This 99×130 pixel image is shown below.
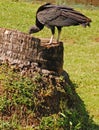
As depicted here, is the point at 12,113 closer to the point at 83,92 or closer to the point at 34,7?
the point at 83,92

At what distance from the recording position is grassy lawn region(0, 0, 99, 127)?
10.7 m

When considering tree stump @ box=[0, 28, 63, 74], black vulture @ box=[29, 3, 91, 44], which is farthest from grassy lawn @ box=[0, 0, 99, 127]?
tree stump @ box=[0, 28, 63, 74]

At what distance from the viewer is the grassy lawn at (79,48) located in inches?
421

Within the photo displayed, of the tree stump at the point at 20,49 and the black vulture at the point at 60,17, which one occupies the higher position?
the black vulture at the point at 60,17

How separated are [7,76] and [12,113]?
0.55m

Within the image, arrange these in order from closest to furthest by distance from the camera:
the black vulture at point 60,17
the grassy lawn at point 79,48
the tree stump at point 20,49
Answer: the tree stump at point 20,49
the black vulture at point 60,17
the grassy lawn at point 79,48

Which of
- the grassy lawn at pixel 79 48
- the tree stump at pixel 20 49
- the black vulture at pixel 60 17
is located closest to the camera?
the tree stump at pixel 20 49

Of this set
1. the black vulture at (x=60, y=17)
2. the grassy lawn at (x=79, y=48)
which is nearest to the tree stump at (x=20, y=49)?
the black vulture at (x=60, y=17)

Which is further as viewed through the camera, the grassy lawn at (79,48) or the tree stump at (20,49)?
the grassy lawn at (79,48)

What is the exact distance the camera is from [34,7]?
68.2 feet

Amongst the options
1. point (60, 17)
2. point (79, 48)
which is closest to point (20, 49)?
point (60, 17)

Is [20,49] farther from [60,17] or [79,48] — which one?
[79,48]

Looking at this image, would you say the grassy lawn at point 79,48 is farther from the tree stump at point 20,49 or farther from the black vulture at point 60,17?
the tree stump at point 20,49

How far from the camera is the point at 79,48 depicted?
15.5 m
